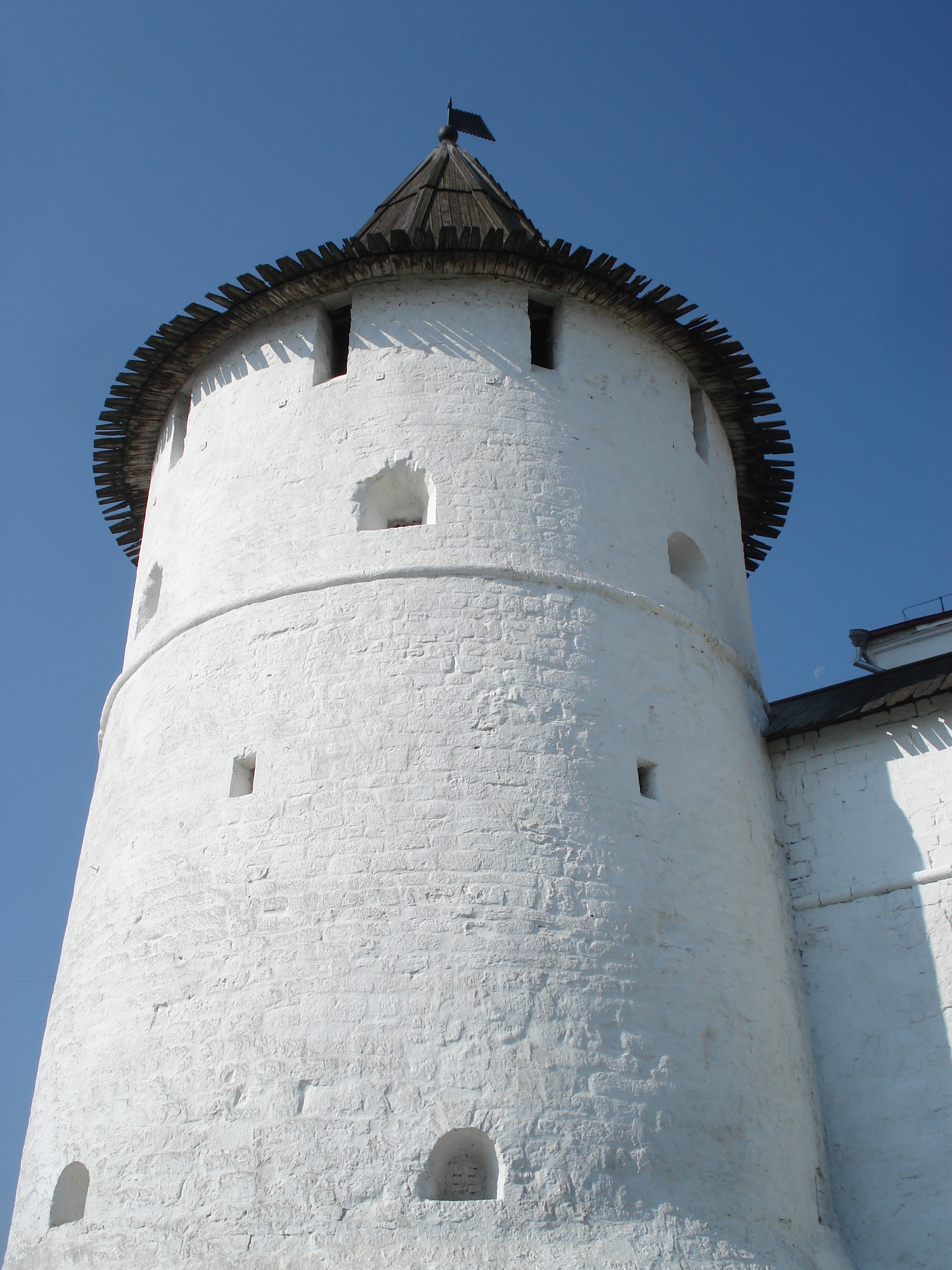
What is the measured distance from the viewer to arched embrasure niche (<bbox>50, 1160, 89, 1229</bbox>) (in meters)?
8.24

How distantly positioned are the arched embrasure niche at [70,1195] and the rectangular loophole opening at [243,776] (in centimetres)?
269

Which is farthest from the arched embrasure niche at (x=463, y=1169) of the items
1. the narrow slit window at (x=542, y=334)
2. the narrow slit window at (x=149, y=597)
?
the narrow slit window at (x=542, y=334)

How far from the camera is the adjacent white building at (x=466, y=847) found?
24.8 ft

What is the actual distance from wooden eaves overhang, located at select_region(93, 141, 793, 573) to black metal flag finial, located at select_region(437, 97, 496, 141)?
2.49 ft

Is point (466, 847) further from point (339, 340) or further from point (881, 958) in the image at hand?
point (339, 340)

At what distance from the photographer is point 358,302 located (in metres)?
11.3

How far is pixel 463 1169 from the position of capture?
755cm

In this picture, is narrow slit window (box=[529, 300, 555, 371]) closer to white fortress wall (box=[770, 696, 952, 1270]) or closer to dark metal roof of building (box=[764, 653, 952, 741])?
dark metal roof of building (box=[764, 653, 952, 741])

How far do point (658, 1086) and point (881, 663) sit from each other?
10567 mm

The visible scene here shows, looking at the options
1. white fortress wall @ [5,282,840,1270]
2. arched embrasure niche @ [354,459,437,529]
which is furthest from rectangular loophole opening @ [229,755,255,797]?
arched embrasure niche @ [354,459,437,529]

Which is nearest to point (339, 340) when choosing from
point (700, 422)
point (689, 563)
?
point (700, 422)

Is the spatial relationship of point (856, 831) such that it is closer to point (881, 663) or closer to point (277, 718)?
point (277, 718)

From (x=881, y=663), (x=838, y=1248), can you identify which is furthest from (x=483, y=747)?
(x=881, y=663)

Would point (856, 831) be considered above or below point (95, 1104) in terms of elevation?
above
